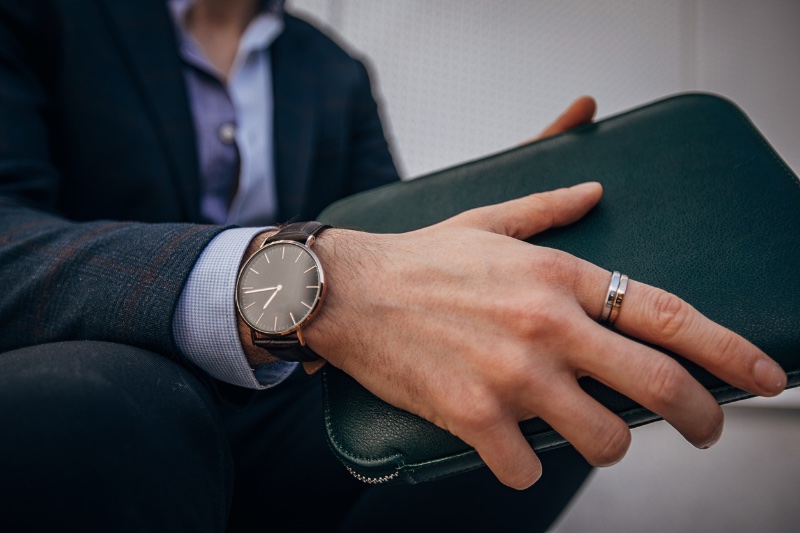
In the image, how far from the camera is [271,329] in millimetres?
481

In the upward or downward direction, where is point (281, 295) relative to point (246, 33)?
downward

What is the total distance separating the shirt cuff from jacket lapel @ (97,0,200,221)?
473mm

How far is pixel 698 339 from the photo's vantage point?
1.40ft

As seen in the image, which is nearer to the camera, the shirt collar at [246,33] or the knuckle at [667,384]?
the knuckle at [667,384]

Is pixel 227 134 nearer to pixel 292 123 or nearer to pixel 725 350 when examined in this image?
pixel 292 123

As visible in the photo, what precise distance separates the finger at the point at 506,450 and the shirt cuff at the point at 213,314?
26cm

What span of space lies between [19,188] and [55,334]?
37 centimetres

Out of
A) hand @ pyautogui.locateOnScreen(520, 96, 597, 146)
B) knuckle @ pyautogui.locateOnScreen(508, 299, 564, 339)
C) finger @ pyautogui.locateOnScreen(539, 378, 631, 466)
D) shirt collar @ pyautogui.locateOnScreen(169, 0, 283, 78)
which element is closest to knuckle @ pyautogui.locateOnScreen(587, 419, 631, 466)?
finger @ pyautogui.locateOnScreen(539, 378, 631, 466)

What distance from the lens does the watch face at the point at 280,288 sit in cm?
48

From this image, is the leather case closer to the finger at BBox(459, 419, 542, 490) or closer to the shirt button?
the finger at BBox(459, 419, 542, 490)

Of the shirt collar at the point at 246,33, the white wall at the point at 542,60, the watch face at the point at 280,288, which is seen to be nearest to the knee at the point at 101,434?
the watch face at the point at 280,288

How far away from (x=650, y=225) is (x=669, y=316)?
16 centimetres

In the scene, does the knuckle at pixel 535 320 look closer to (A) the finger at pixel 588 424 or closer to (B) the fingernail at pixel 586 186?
(A) the finger at pixel 588 424

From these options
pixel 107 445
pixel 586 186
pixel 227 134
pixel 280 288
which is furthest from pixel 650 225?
pixel 227 134
